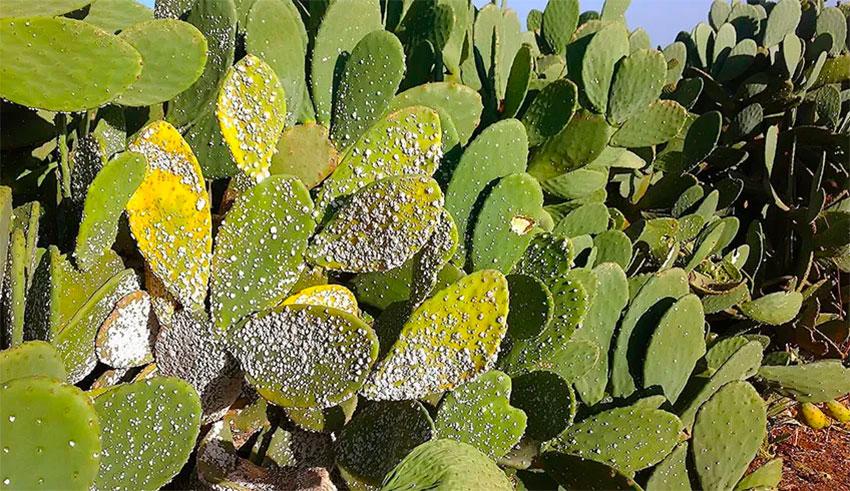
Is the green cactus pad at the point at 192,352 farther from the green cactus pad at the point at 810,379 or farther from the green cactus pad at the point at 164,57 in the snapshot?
the green cactus pad at the point at 810,379

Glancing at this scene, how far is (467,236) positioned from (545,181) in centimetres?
47

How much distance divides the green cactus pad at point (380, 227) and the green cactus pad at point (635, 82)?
94cm

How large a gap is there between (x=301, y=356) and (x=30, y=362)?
261 mm

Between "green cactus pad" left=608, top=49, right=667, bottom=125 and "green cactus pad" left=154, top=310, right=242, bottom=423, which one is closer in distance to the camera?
"green cactus pad" left=154, top=310, right=242, bottom=423

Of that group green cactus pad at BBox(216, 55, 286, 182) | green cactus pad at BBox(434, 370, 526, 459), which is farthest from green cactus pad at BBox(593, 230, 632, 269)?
green cactus pad at BBox(216, 55, 286, 182)

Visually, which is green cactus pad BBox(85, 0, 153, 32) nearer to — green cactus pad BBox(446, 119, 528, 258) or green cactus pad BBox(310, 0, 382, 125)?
green cactus pad BBox(310, 0, 382, 125)

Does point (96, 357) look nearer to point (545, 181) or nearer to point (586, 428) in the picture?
point (586, 428)

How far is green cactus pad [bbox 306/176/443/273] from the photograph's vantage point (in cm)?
83

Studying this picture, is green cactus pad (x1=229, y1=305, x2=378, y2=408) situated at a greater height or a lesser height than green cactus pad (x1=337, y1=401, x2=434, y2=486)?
greater

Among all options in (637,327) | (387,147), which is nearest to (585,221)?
(637,327)

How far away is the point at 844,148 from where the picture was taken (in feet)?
8.72

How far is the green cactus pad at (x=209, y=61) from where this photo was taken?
2.93 feet

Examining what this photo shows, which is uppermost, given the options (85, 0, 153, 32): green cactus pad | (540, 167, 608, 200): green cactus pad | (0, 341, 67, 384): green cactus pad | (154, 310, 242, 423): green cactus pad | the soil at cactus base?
(85, 0, 153, 32): green cactus pad

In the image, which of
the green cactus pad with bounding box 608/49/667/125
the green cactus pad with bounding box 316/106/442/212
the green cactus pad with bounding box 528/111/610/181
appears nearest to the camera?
the green cactus pad with bounding box 316/106/442/212
